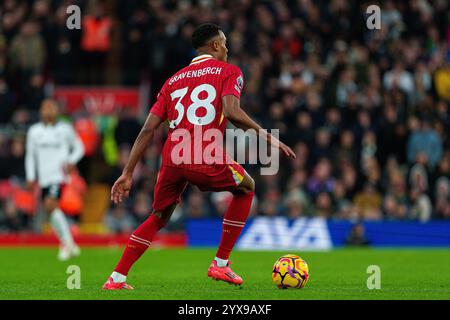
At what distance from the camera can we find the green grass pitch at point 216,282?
9469mm

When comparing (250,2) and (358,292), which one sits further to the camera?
(250,2)

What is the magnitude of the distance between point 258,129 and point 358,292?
1.79 m

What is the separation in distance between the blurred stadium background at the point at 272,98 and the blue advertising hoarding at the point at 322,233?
0.26ft

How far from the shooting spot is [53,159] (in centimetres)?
1719

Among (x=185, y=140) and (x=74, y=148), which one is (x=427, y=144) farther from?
(x=185, y=140)

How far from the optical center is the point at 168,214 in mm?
10133

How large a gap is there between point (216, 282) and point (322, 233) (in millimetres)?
9638

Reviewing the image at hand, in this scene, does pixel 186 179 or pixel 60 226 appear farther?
pixel 60 226

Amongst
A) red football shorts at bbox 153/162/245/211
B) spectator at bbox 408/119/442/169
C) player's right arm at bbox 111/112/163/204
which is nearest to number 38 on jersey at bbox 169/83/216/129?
player's right arm at bbox 111/112/163/204

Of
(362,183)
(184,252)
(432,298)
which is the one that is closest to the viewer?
(432,298)

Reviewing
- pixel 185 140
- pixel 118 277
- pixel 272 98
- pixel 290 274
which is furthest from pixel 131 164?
pixel 272 98

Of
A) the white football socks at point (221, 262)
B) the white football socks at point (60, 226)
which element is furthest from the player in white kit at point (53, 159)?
the white football socks at point (221, 262)
